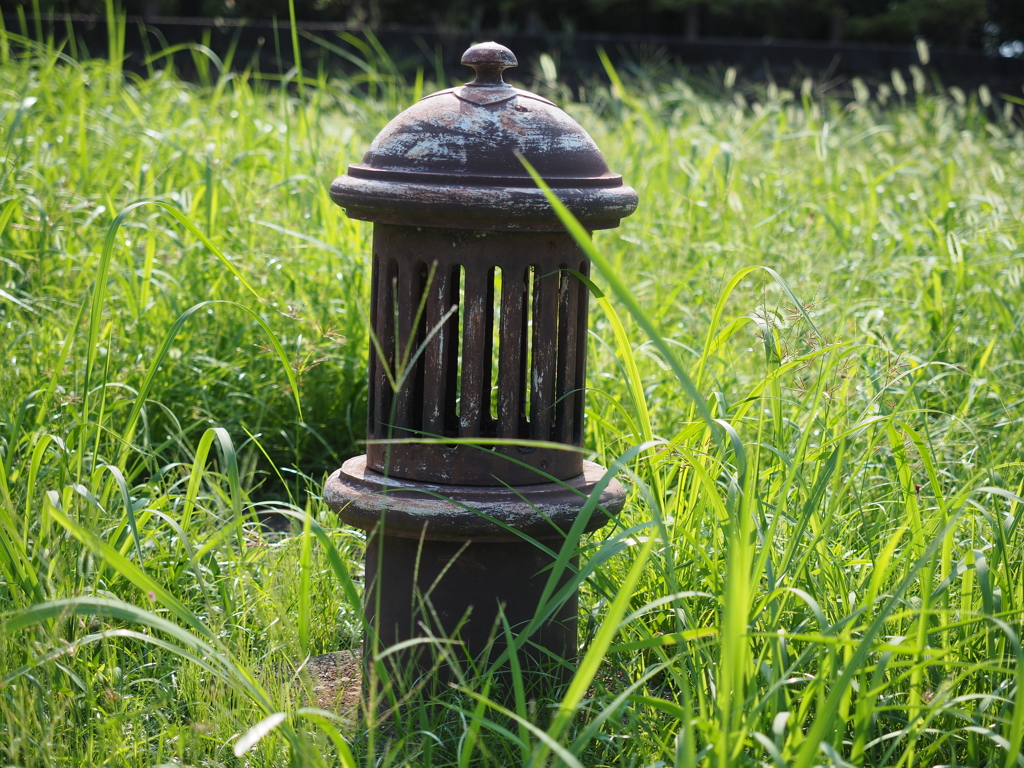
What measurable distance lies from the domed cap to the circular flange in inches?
19.5

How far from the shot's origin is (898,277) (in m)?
3.84

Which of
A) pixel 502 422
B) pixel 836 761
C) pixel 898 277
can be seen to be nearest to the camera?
pixel 836 761

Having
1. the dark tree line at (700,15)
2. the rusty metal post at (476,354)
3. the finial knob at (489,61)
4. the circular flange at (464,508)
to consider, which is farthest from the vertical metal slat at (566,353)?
the dark tree line at (700,15)

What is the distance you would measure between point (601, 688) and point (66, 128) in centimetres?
378

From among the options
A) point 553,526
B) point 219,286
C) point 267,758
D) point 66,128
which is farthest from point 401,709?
point 66,128

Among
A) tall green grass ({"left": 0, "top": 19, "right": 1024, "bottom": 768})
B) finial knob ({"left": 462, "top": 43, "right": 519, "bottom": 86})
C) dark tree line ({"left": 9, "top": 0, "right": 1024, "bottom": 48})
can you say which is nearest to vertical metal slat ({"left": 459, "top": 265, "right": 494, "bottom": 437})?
tall green grass ({"left": 0, "top": 19, "right": 1024, "bottom": 768})

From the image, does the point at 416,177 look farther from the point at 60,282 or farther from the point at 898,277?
the point at 898,277

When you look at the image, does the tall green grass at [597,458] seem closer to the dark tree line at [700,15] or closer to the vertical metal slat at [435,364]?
the vertical metal slat at [435,364]

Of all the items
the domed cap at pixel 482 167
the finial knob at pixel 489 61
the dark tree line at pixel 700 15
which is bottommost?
the domed cap at pixel 482 167

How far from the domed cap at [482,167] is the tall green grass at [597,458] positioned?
174 mm

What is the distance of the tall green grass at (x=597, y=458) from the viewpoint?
149cm

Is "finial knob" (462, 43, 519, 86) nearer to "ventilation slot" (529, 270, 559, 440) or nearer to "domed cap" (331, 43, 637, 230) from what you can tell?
"domed cap" (331, 43, 637, 230)

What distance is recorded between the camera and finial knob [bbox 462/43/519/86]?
1803 mm

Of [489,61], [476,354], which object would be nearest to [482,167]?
[489,61]
